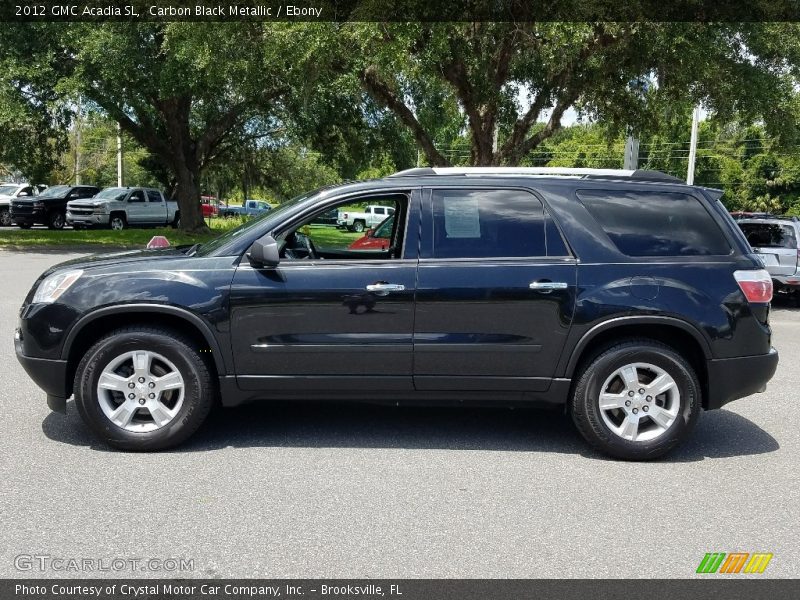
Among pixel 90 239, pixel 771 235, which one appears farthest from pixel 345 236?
pixel 90 239

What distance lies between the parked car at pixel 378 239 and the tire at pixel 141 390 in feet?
5.23

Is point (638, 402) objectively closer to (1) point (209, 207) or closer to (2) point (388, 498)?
(2) point (388, 498)

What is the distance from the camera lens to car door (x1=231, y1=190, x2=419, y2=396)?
203 inches

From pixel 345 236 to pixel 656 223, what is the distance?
240 cm

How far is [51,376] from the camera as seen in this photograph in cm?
518

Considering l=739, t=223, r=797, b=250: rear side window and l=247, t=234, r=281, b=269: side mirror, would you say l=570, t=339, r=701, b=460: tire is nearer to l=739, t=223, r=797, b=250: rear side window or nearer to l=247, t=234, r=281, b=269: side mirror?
l=247, t=234, r=281, b=269: side mirror

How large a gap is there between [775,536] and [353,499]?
7.25ft

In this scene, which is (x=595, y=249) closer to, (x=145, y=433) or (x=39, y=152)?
(x=145, y=433)

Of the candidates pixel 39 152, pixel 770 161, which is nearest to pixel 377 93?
pixel 39 152

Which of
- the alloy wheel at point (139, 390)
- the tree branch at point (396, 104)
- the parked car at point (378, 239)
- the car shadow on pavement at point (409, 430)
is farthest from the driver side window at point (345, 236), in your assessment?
the tree branch at point (396, 104)

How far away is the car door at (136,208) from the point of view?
33000mm

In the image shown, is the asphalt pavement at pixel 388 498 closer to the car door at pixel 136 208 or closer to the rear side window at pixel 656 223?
the rear side window at pixel 656 223

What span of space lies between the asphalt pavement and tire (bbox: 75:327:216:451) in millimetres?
151

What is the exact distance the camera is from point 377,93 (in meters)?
18.1
